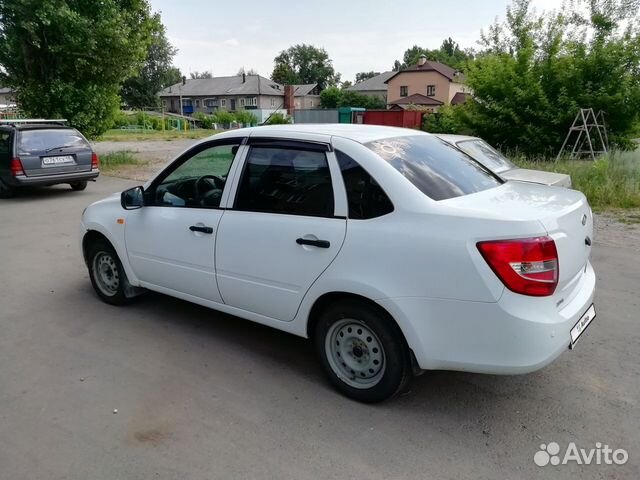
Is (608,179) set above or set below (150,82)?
below

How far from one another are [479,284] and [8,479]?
2686 mm

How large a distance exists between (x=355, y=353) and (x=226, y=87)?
91013mm

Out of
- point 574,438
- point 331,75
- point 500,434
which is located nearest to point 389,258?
point 500,434

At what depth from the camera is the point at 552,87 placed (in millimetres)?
15023

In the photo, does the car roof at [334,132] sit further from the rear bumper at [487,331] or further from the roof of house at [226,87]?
the roof of house at [226,87]

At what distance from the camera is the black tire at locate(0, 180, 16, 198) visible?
11.1m

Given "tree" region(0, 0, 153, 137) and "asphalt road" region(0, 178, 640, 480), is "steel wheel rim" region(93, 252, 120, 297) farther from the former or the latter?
"tree" region(0, 0, 153, 137)

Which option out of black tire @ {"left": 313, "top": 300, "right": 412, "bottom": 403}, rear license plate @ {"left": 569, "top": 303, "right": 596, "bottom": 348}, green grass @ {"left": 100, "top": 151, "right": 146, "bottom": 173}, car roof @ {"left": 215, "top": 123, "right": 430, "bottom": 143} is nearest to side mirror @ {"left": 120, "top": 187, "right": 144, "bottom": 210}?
car roof @ {"left": 215, "top": 123, "right": 430, "bottom": 143}

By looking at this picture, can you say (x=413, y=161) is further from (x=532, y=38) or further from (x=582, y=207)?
(x=532, y=38)

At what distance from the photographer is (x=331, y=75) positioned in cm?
11800

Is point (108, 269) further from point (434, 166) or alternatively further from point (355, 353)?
point (434, 166)

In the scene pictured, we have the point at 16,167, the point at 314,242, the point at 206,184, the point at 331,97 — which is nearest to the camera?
the point at 314,242

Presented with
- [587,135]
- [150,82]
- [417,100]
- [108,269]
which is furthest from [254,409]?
[150,82]

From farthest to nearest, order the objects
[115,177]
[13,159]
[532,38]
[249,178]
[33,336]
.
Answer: [532,38]
[115,177]
[13,159]
[33,336]
[249,178]
